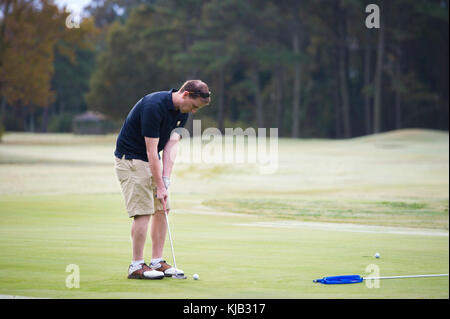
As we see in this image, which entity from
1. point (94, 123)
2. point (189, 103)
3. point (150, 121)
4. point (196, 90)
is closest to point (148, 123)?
point (150, 121)

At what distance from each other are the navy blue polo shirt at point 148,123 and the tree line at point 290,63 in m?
42.5

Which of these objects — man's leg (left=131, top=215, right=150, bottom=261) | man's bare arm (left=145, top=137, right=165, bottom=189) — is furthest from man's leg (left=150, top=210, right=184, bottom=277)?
man's bare arm (left=145, top=137, right=165, bottom=189)

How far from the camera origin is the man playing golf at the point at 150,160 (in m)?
7.31

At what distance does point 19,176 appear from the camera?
29094 mm

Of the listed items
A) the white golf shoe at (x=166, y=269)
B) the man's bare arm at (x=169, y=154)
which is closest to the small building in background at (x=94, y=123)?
the man's bare arm at (x=169, y=154)

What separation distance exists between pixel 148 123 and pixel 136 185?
0.63 metres

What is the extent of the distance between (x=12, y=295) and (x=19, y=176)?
23.6 m

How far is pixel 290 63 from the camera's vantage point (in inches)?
2309

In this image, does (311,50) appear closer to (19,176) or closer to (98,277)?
(19,176)

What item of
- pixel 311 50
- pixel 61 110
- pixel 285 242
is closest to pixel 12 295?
pixel 285 242

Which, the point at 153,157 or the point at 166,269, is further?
the point at 166,269

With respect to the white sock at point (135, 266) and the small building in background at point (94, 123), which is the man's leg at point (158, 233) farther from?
the small building in background at point (94, 123)

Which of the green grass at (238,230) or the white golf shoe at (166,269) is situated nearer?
the green grass at (238,230)

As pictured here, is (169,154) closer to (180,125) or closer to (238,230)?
(180,125)
